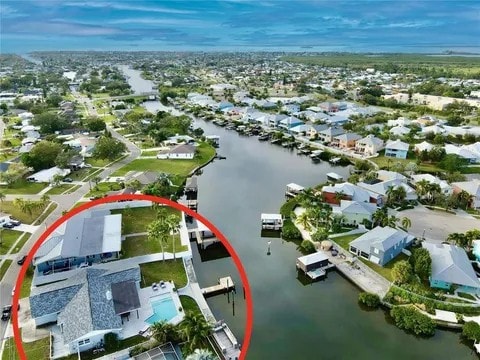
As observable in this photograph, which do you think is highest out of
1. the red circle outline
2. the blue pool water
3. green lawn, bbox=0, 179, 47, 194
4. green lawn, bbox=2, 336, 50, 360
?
the red circle outline

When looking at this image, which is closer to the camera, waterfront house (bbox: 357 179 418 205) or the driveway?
the driveway

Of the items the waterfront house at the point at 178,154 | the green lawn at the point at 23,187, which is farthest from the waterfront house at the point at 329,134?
the green lawn at the point at 23,187

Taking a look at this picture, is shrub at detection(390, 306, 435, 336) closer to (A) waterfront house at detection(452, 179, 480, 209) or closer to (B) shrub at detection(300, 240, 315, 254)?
(B) shrub at detection(300, 240, 315, 254)

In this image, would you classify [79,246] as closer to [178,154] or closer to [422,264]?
[422,264]

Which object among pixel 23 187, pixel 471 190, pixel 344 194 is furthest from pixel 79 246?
pixel 471 190

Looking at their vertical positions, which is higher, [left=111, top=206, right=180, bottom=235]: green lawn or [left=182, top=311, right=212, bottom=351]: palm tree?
[left=182, top=311, right=212, bottom=351]: palm tree

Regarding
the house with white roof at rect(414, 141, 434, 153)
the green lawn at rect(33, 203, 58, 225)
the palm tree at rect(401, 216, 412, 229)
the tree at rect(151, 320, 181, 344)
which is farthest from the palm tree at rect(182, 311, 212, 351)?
the house with white roof at rect(414, 141, 434, 153)

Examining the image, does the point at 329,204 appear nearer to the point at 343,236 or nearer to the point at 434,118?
the point at 343,236
